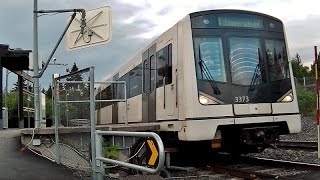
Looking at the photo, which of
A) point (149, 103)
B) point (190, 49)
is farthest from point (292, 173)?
point (149, 103)

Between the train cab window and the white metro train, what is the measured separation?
0.08 feet

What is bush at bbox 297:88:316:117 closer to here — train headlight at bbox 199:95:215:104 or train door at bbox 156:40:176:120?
train door at bbox 156:40:176:120

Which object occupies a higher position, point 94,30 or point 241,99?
point 94,30

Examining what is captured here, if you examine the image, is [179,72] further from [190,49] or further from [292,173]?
[292,173]

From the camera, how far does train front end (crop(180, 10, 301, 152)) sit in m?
9.77

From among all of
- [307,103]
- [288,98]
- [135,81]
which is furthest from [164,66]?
[307,103]

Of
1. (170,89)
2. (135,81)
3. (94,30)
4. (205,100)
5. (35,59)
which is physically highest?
(35,59)

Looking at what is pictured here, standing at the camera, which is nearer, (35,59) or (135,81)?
(135,81)

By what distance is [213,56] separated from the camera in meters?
10.1

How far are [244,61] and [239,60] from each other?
5.4 inches

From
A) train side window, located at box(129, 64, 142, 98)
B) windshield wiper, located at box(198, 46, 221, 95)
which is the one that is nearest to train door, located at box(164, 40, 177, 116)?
windshield wiper, located at box(198, 46, 221, 95)

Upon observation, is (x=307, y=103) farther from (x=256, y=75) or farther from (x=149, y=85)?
(x=256, y=75)

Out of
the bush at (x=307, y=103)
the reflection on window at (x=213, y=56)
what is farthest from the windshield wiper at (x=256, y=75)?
the bush at (x=307, y=103)

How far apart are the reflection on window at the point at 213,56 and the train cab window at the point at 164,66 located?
3.27 ft
